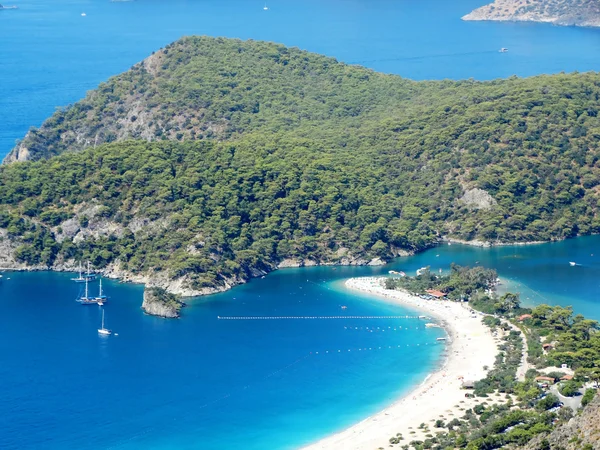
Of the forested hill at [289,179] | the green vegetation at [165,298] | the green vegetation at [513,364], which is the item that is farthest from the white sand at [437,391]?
the green vegetation at [165,298]

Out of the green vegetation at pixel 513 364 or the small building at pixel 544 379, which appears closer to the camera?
the green vegetation at pixel 513 364

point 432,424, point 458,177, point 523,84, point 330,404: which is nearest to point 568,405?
point 432,424

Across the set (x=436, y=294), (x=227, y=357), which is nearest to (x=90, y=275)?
(x=227, y=357)

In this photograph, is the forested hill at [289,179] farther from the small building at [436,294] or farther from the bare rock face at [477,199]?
the small building at [436,294]

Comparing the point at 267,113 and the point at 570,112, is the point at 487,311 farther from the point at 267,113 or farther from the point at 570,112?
the point at 267,113

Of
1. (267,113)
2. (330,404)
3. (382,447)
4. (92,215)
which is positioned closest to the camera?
(382,447)

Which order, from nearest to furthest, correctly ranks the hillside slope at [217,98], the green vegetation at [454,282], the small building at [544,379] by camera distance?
1. the small building at [544,379]
2. the green vegetation at [454,282]
3. the hillside slope at [217,98]

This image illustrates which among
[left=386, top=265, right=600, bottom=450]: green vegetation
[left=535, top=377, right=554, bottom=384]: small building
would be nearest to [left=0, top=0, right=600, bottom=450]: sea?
[left=386, top=265, right=600, bottom=450]: green vegetation

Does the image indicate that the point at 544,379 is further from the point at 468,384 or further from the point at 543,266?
the point at 543,266
